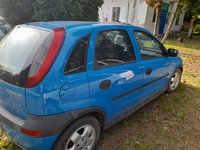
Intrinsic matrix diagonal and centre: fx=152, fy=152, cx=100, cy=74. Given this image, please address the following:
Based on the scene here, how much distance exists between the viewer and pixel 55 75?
147 centimetres

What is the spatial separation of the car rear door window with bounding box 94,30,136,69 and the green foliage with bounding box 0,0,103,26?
4217 mm

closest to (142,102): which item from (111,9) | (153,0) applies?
(153,0)

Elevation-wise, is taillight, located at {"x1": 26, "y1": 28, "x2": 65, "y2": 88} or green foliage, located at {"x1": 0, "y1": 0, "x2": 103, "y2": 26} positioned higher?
green foliage, located at {"x1": 0, "y1": 0, "x2": 103, "y2": 26}

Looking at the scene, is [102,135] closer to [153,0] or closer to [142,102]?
[142,102]

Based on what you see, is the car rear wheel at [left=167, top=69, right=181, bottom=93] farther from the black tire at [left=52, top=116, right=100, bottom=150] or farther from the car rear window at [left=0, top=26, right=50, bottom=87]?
the car rear window at [left=0, top=26, right=50, bottom=87]

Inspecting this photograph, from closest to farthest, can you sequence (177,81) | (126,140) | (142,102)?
(126,140) < (142,102) < (177,81)

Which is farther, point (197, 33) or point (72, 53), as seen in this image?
point (197, 33)

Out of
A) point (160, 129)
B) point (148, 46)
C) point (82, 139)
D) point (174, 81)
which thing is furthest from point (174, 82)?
point (82, 139)

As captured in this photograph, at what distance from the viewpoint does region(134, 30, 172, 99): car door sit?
2.60 meters

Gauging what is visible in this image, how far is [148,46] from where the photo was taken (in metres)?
2.97

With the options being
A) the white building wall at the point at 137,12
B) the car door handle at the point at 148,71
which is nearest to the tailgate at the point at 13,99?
the car door handle at the point at 148,71

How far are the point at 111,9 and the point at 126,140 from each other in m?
14.7

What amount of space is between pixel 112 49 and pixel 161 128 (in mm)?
1726

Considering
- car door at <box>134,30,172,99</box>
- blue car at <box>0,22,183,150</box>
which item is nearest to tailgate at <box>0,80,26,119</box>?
blue car at <box>0,22,183,150</box>
